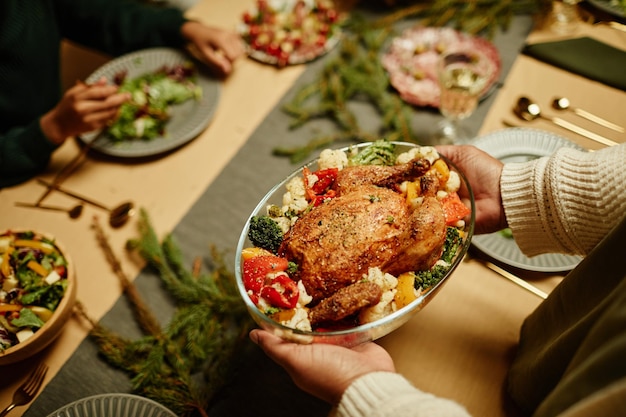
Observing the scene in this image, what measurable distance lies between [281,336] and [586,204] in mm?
917

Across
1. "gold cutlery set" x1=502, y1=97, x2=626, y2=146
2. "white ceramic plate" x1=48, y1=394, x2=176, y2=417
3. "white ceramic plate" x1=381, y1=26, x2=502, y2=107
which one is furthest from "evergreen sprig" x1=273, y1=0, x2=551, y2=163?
"white ceramic plate" x1=48, y1=394, x2=176, y2=417

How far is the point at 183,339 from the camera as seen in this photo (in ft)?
4.92

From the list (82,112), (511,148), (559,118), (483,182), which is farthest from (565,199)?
(82,112)

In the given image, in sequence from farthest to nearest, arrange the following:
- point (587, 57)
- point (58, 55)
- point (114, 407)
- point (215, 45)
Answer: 1. point (58, 55)
2. point (215, 45)
3. point (587, 57)
4. point (114, 407)

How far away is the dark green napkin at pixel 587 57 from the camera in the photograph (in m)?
2.01

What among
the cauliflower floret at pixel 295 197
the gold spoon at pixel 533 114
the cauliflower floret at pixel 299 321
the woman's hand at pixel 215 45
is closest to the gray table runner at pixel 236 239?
the gold spoon at pixel 533 114

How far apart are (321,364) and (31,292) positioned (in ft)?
3.42

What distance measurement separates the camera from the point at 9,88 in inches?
82.4

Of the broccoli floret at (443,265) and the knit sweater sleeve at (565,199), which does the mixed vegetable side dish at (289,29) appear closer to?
the knit sweater sleeve at (565,199)

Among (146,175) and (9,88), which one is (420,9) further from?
(9,88)

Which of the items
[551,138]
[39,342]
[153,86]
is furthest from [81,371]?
[551,138]

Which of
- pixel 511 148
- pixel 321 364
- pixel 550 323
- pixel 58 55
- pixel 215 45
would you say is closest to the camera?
pixel 321 364

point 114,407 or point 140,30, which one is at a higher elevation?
point 140,30

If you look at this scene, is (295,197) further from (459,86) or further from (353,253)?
(459,86)
